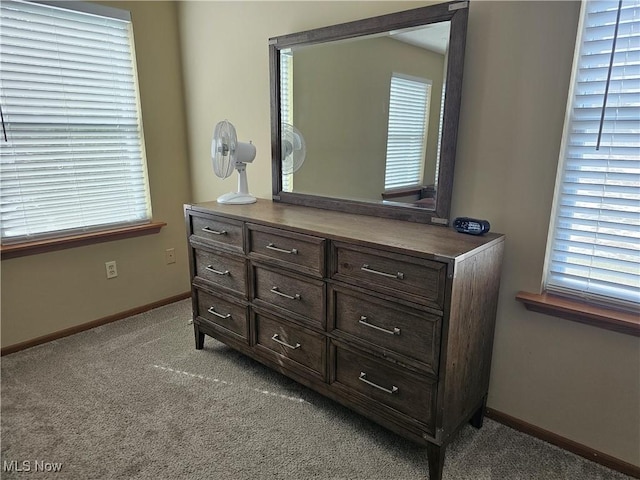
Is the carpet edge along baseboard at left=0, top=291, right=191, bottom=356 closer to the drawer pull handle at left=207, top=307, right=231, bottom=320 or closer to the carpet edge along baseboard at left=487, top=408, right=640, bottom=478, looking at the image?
the drawer pull handle at left=207, top=307, right=231, bottom=320

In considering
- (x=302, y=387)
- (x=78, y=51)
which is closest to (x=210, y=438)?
(x=302, y=387)

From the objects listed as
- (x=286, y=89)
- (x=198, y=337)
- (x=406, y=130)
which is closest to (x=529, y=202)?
(x=406, y=130)

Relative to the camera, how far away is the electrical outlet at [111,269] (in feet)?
9.09

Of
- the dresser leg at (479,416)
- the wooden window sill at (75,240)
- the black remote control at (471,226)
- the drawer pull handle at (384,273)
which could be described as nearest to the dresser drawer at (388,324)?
the drawer pull handle at (384,273)

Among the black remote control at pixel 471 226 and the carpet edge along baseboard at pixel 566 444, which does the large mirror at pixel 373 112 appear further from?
the carpet edge along baseboard at pixel 566 444

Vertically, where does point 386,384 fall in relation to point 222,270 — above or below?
below

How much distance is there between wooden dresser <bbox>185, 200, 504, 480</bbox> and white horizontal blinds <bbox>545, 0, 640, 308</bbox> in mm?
289

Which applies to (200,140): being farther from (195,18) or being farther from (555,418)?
(555,418)

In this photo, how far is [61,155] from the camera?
8.14 ft

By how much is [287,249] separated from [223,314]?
70cm

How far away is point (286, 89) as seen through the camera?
7.57 ft

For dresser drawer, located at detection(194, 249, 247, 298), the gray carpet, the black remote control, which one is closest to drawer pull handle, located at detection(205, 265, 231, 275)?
dresser drawer, located at detection(194, 249, 247, 298)

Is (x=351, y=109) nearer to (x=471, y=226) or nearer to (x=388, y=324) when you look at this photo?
(x=471, y=226)

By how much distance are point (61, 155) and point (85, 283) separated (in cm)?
85
